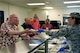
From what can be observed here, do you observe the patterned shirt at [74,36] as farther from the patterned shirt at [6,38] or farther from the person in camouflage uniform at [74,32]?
the patterned shirt at [6,38]

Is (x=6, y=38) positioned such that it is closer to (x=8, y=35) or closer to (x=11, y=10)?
(x=8, y=35)

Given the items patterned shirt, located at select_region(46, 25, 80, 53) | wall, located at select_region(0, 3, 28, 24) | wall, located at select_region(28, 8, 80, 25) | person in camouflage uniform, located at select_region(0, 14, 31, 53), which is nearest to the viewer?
patterned shirt, located at select_region(46, 25, 80, 53)

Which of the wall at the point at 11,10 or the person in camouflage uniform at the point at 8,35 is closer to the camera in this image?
the person in camouflage uniform at the point at 8,35

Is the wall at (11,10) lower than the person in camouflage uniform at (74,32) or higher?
higher

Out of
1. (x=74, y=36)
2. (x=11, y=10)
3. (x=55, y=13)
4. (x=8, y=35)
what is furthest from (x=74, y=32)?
(x=55, y=13)

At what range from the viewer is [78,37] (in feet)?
7.29

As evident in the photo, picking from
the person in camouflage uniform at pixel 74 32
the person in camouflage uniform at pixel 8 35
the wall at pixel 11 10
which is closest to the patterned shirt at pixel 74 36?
the person in camouflage uniform at pixel 74 32

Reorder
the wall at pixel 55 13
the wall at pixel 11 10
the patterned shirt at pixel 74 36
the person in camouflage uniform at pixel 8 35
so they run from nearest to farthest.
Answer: the patterned shirt at pixel 74 36 → the person in camouflage uniform at pixel 8 35 → the wall at pixel 11 10 → the wall at pixel 55 13

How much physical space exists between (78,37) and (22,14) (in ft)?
37.6

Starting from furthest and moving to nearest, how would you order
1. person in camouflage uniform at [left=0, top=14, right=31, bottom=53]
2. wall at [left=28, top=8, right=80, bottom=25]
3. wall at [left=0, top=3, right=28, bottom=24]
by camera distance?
wall at [left=28, top=8, right=80, bottom=25]
wall at [left=0, top=3, right=28, bottom=24]
person in camouflage uniform at [left=0, top=14, right=31, bottom=53]

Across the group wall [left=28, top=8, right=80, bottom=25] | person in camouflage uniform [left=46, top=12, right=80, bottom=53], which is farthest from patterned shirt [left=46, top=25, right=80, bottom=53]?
wall [left=28, top=8, right=80, bottom=25]

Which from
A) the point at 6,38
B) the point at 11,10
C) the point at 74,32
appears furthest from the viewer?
the point at 11,10

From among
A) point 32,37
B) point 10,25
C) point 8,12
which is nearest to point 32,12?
point 8,12

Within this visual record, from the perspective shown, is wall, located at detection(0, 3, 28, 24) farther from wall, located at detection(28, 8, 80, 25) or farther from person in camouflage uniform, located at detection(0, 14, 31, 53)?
person in camouflage uniform, located at detection(0, 14, 31, 53)
